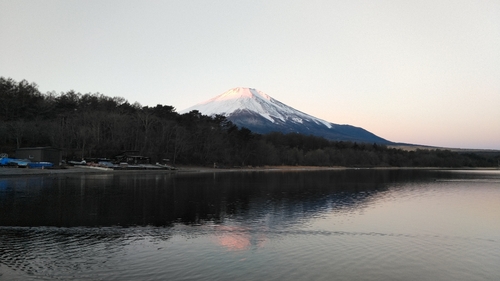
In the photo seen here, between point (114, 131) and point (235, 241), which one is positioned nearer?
point (235, 241)

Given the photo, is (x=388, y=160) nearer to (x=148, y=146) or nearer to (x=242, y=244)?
(x=148, y=146)

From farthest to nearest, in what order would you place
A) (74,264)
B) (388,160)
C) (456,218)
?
1. (388,160)
2. (456,218)
3. (74,264)

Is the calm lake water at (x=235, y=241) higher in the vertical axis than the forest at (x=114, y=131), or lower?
lower

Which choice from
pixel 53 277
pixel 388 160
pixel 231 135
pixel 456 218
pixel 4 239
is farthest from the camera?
pixel 388 160

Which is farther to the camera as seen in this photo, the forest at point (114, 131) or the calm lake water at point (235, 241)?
the forest at point (114, 131)

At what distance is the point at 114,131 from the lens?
74500mm

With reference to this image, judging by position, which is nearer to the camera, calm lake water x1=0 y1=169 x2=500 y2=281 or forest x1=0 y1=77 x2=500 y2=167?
calm lake water x1=0 y1=169 x2=500 y2=281

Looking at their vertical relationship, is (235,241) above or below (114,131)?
below

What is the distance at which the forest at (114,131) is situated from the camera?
68.4m

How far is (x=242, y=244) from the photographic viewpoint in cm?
1408

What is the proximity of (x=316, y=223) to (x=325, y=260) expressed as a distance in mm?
6734

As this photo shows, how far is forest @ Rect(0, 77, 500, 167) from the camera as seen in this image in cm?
6838

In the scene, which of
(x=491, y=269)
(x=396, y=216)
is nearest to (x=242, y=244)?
(x=491, y=269)

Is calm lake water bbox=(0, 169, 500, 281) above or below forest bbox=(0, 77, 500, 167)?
below
